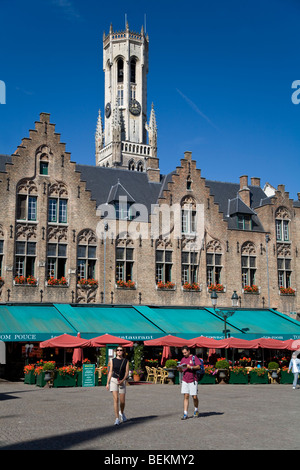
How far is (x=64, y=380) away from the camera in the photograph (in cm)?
2512

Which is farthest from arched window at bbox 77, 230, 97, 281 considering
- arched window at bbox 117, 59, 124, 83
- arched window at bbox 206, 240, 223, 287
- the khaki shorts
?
arched window at bbox 117, 59, 124, 83

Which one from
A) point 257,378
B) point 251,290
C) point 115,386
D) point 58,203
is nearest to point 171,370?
point 257,378

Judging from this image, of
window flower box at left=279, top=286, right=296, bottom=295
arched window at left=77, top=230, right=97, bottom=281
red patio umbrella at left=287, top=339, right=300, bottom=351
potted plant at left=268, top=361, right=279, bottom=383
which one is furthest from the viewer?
window flower box at left=279, top=286, right=296, bottom=295

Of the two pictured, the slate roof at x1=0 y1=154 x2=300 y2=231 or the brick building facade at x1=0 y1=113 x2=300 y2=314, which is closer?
the brick building facade at x1=0 y1=113 x2=300 y2=314

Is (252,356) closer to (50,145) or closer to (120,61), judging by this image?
(50,145)

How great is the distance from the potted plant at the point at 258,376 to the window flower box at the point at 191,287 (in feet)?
27.9

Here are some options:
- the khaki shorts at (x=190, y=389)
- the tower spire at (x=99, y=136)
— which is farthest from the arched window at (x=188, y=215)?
the tower spire at (x=99, y=136)

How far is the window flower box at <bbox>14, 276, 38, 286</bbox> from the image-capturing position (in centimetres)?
3125

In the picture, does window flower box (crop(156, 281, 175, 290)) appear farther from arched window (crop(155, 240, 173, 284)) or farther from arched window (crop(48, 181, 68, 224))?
arched window (crop(48, 181, 68, 224))

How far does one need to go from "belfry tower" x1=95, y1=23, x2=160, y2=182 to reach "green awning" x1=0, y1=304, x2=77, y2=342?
7551 centimetres

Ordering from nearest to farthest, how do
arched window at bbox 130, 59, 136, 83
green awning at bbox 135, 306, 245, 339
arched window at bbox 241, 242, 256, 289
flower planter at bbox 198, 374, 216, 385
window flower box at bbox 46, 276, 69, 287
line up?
flower planter at bbox 198, 374, 216, 385, green awning at bbox 135, 306, 245, 339, window flower box at bbox 46, 276, 69, 287, arched window at bbox 241, 242, 256, 289, arched window at bbox 130, 59, 136, 83

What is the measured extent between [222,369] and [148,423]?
14821 millimetres

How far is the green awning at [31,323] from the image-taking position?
88.4 feet

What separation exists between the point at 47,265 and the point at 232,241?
1221 centimetres
